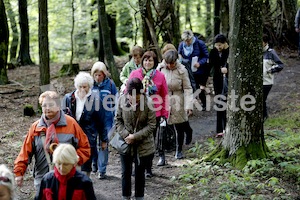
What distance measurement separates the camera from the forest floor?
7.48 meters

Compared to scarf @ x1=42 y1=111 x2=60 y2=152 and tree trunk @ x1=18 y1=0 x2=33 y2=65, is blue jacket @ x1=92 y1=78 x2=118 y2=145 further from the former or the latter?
tree trunk @ x1=18 y1=0 x2=33 y2=65

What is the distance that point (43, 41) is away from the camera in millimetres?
11461

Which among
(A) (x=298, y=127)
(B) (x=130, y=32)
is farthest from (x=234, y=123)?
Answer: (B) (x=130, y=32)

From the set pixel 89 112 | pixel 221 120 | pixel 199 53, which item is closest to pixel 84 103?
pixel 89 112

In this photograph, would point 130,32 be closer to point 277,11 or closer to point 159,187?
point 277,11

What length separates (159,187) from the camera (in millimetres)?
7441

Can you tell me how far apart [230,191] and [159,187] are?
4.21 feet

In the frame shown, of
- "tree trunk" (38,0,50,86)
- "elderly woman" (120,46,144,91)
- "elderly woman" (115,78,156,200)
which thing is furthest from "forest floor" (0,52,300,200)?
"elderly woman" (120,46,144,91)

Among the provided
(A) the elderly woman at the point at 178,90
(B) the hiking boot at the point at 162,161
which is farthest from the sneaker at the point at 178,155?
(A) the elderly woman at the point at 178,90

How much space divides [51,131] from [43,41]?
683cm

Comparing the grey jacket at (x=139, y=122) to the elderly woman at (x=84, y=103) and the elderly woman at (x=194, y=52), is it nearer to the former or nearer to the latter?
the elderly woman at (x=84, y=103)

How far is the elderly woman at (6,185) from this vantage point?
369 centimetres

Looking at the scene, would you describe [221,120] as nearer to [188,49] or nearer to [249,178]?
[188,49]

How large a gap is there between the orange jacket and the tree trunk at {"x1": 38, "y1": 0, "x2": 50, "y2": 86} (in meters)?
6.64
